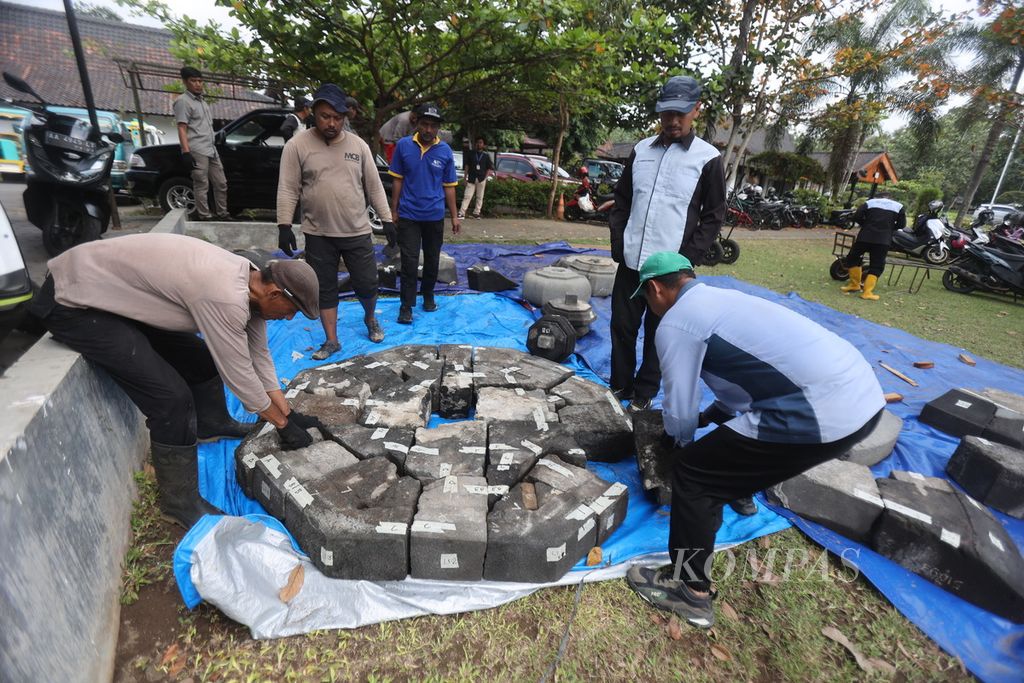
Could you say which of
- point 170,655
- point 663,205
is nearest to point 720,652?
point 170,655

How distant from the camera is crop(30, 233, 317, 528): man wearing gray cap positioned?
1.92 metres

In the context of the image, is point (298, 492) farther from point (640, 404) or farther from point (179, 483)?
point (640, 404)

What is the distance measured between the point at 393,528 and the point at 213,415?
1447 millimetres

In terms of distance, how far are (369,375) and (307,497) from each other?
1.22 metres

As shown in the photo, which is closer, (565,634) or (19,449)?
(19,449)

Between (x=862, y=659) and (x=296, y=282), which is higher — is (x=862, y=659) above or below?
below

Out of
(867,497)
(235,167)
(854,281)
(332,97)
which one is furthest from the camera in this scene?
(854,281)

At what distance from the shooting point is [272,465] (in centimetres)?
227

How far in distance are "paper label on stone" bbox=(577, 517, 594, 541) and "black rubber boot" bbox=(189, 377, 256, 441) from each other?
5.98ft

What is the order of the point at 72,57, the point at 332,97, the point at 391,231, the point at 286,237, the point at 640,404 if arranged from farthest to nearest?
the point at 72,57, the point at 391,231, the point at 286,237, the point at 640,404, the point at 332,97

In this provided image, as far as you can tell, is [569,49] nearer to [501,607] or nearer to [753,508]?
[753,508]

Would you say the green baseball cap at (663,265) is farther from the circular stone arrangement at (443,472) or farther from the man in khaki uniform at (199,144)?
the man in khaki uniform at (199,144)

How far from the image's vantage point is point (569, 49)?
577 cm

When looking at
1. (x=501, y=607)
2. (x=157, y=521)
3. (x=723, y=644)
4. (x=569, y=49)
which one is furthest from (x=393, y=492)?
(x=569, y=49)
